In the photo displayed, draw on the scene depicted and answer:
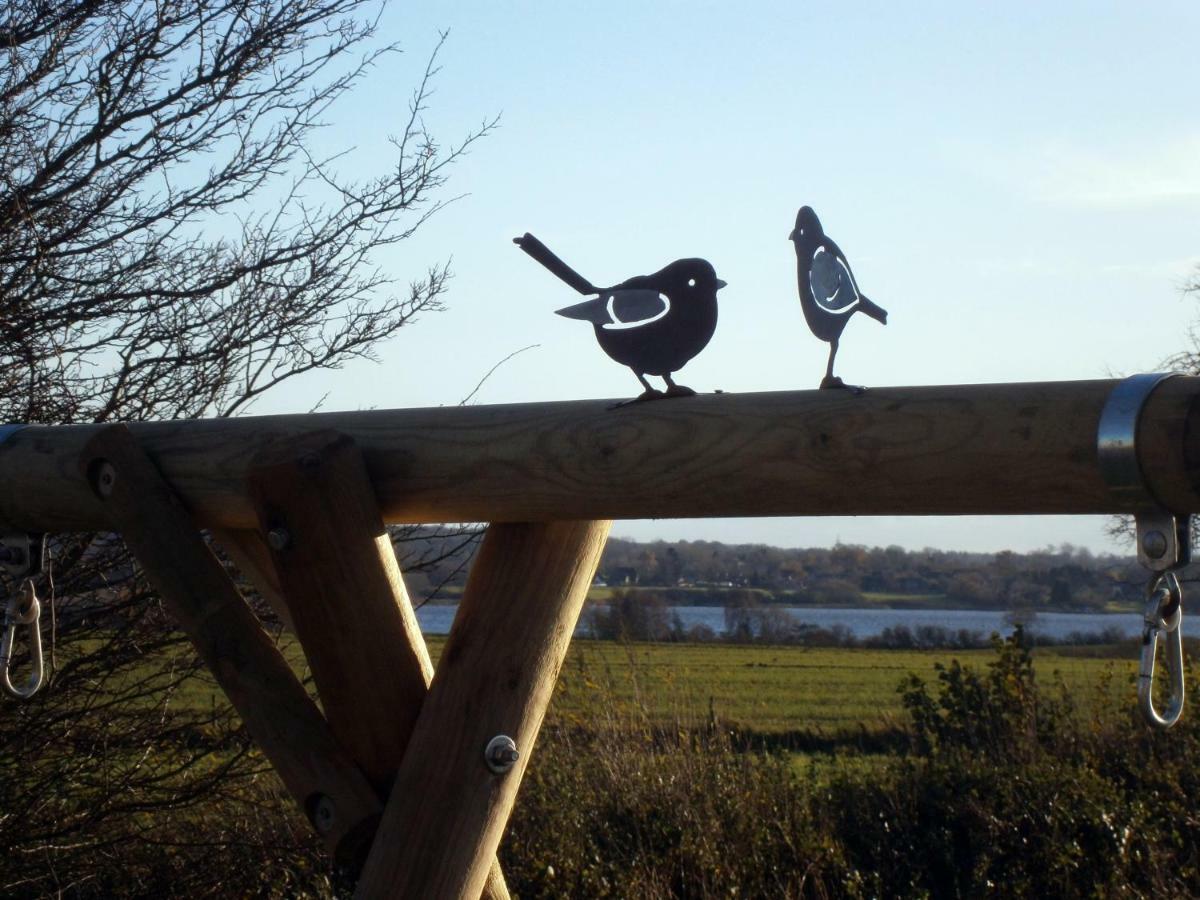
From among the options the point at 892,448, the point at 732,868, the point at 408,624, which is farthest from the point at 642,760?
the point at 892,448

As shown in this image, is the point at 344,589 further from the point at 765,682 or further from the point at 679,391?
the point at 765,682

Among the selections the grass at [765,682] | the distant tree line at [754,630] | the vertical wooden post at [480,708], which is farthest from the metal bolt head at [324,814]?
the distant tree line at [754,630]

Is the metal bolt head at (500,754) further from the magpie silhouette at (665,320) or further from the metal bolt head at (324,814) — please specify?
the magpie silhouette at (665,320)

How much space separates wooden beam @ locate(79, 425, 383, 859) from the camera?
6.57 ft

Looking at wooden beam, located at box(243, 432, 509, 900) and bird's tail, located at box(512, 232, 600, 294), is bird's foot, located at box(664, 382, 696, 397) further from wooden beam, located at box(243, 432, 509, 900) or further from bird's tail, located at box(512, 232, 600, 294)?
wooden beam, located at box(243, 432, 509, 900)

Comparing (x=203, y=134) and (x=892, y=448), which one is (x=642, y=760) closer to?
(x=203, y=134)

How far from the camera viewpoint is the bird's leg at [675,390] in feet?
5.98

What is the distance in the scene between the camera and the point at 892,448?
1.55 m

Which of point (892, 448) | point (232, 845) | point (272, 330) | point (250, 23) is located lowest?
point (232, 845)

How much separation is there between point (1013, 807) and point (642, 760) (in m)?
1.77

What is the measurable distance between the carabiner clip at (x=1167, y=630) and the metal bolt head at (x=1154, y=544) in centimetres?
4

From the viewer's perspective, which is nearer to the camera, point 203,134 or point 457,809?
point 457,809

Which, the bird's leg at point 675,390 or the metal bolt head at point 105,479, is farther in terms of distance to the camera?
the metal bolt head at point 105,479

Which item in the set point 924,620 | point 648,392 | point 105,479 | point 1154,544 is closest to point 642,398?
point 648,392
